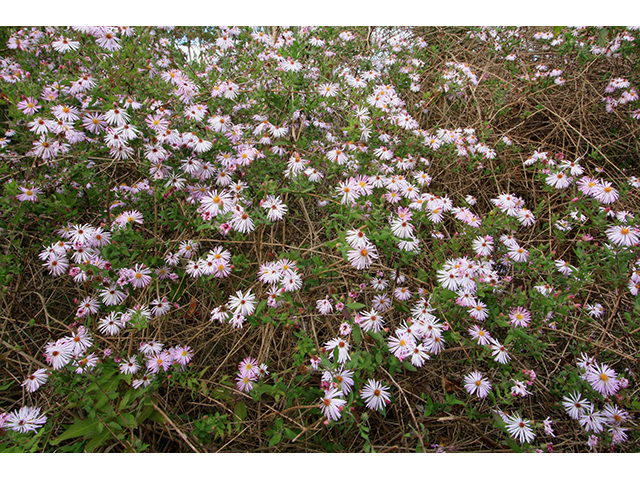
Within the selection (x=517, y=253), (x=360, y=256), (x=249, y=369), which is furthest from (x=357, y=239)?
(x=517, y=253)

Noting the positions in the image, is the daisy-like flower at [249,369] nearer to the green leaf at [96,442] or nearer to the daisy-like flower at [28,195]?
the green leaf at [96,442]

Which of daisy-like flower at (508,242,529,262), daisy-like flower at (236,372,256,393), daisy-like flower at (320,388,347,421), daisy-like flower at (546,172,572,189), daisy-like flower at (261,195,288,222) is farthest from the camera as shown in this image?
daisy-like flower at (546,172,572,189)

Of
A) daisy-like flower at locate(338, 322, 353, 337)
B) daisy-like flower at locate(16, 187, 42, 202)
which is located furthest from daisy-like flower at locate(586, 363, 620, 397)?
daisy-like flower at locate(16, 187, 42, 202)

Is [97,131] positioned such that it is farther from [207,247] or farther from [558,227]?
[558,227]

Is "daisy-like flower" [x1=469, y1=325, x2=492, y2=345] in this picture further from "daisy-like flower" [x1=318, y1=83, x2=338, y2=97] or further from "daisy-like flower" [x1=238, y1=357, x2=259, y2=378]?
"daisy-like flower" [x1=318, y1=83, x2=338, y2=97]

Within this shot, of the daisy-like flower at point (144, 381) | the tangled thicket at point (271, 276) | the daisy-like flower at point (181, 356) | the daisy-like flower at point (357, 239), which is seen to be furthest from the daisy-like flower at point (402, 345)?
the daisy-like flower at point (144, 381)

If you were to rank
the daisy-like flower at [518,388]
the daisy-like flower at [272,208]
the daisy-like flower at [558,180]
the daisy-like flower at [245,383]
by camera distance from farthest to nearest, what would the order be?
the daisy-like flower at [558,180], the daisy-like flower at [272,208], the daisy-like flower at [245,383], the daisy-like flower at [518,388]
